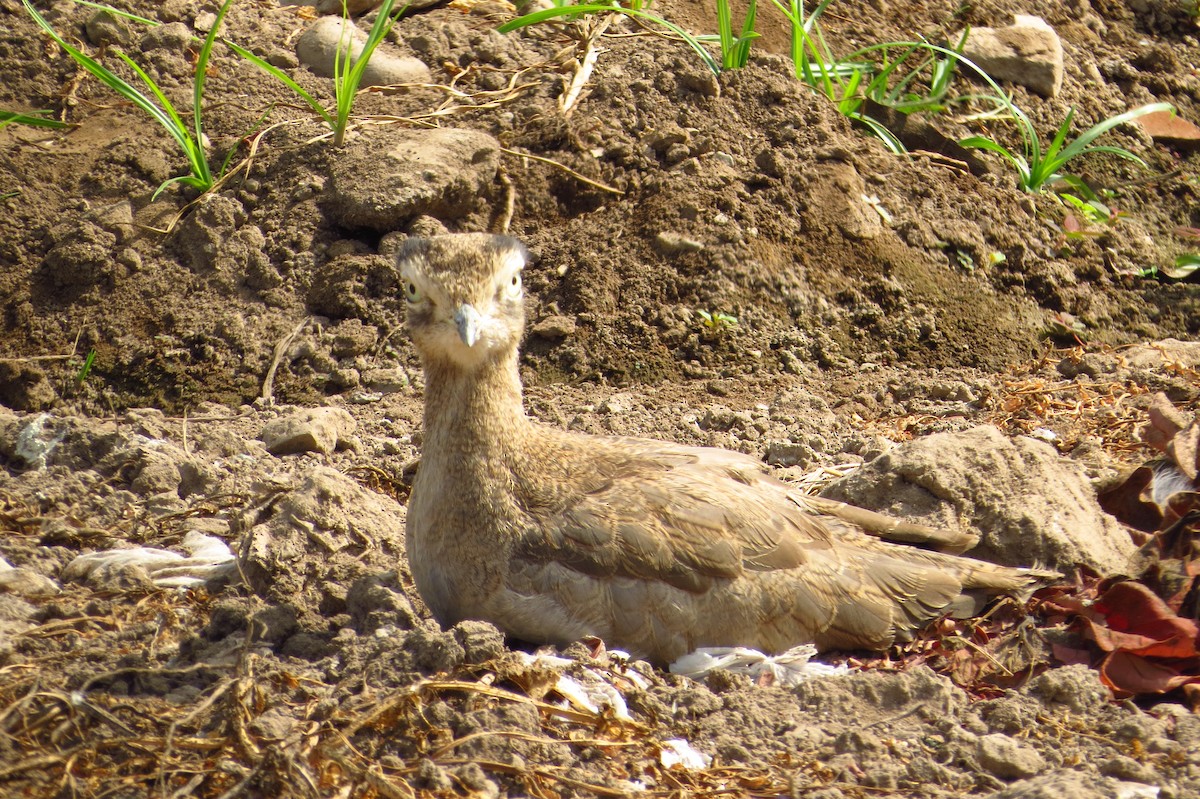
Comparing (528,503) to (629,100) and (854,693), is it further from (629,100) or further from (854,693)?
(629,100)

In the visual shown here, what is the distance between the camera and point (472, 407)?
434 centimetres

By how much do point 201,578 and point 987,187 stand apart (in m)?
5.36

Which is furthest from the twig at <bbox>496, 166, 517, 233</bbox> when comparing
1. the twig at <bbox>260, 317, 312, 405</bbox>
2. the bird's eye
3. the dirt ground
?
the bird's eye

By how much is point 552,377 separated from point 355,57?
2461mm

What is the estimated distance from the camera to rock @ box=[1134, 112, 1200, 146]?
847 centimetres

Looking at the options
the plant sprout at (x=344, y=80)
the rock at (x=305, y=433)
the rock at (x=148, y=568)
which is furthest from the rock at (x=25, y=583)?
the plant sprout at (x=344, y=80)

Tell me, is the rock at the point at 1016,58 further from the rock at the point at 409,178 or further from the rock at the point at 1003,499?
the rock at the point at 1003,499

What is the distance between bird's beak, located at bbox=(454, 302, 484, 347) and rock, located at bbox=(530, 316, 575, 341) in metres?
2.54

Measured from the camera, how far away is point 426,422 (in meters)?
4.47

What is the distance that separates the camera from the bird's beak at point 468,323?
4000mm

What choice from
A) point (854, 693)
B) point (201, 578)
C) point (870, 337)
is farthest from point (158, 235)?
point (854, 693)

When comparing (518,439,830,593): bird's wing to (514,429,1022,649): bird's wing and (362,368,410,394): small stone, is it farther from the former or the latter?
(362,368,410,394): small stone

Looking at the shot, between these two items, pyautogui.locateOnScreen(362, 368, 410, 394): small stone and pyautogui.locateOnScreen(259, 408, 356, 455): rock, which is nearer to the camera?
pyautogui.locateOnScreen(259, 408, 356, 455): rock

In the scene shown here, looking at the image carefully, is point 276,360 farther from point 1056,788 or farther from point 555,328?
point 1056,788
